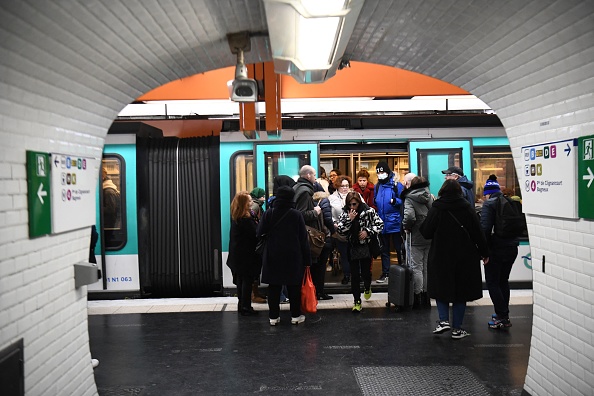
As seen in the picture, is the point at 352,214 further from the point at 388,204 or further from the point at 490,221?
the point at 490,221

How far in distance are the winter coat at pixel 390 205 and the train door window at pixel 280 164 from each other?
1259mm

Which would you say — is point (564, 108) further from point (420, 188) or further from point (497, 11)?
point (420, 188)

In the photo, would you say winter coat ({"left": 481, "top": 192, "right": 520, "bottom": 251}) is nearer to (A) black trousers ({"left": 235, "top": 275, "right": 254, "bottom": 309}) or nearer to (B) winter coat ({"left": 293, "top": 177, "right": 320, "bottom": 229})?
(B) winter coat ({"left": 293, "top": 177, "right": 320, "bottom": 229})

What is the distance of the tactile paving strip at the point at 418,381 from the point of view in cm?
453

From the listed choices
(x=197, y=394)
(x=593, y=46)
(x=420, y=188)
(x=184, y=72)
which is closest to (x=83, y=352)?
(x=197, y=394)

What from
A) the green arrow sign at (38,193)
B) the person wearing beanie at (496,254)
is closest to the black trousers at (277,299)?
the person wearing beanie at (496,254)

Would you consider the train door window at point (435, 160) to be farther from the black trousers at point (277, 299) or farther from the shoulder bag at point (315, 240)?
the black trousers at point (277, 299)

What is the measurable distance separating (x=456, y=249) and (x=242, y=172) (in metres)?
3.62

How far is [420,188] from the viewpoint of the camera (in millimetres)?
7020

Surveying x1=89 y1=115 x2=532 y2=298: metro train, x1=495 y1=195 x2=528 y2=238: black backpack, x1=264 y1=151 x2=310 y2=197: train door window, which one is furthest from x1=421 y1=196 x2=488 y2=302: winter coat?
x1=264 y1=151 x2=310 y2=197: train door window

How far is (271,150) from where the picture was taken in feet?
27.5

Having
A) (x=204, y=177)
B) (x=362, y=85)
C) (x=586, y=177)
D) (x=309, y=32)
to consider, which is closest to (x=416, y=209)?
(x=362, y=85)

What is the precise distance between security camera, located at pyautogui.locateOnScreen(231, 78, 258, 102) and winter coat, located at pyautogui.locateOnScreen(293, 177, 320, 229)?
3114 millimetres

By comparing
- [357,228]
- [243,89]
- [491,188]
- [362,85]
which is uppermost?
[362,85]
